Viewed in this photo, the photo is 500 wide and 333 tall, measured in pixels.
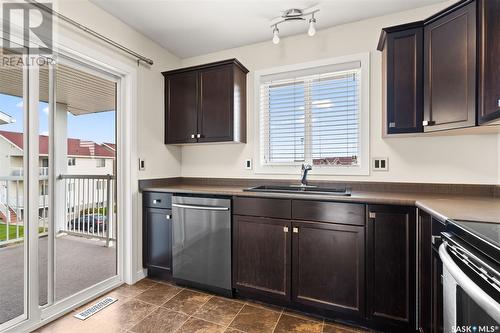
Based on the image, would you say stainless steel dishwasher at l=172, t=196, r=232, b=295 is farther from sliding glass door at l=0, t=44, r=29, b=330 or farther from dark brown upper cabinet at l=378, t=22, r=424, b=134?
dark brown upper cabinet at l=378, t=22, r=424, b=134

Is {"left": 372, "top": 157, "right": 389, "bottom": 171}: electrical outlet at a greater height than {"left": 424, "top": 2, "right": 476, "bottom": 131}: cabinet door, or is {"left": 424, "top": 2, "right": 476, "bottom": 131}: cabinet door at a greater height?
{"left": 424, "top": 2, "right": 476, "bottom": 131}: cabinet door

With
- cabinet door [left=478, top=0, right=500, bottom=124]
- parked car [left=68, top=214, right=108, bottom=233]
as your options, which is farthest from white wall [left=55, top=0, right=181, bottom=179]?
cabinet door [left=478, top=0, right=500, bottom=124]

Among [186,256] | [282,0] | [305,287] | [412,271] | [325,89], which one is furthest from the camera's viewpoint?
[325,89]

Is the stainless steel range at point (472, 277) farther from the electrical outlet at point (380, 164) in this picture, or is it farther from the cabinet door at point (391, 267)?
the electrical outlet at point (380, 164)

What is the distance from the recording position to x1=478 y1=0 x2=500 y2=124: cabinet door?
4.46 feet

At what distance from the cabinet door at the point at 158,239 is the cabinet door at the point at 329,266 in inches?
50.1

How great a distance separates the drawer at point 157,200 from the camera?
7.98 ft

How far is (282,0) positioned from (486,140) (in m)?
2.02

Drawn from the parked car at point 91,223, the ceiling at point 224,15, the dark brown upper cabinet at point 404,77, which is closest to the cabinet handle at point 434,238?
the dark brown upper cabinet at point 404,77

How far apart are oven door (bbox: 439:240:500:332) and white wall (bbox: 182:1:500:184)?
1.21m

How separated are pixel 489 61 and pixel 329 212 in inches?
52.0

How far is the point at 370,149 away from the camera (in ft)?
7.55

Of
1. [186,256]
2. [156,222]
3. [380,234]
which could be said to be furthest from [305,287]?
[156,222]

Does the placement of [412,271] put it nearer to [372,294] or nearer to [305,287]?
[372,294]
